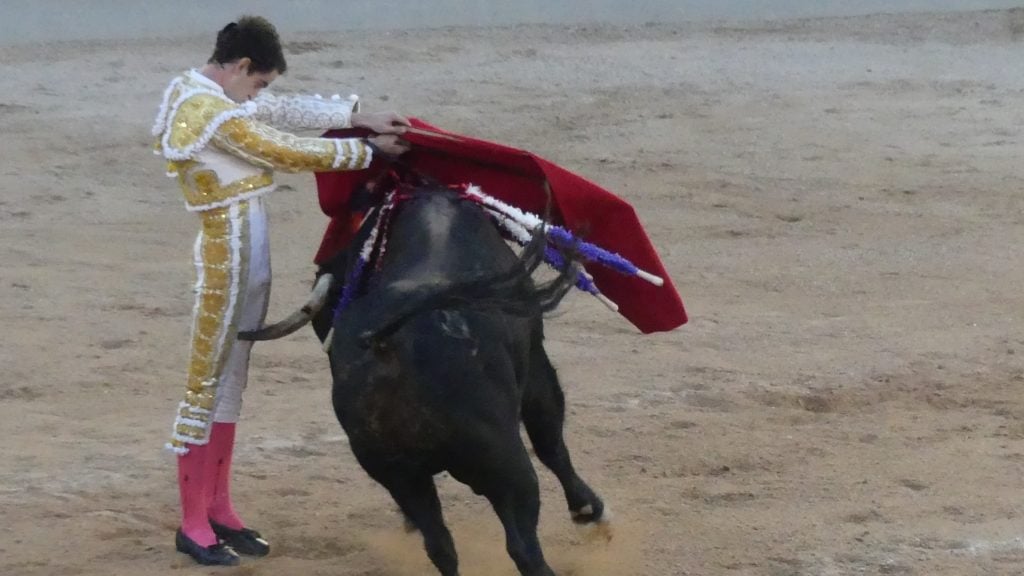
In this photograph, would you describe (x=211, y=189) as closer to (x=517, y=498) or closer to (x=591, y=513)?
(x=517, y=498)

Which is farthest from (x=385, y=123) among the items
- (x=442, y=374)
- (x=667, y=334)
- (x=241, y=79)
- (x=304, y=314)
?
(x=667, y=334)

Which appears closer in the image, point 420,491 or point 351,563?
point 420,491

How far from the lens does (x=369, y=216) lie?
3482mm

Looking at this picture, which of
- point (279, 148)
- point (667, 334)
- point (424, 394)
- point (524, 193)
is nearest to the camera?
point (424, 394)

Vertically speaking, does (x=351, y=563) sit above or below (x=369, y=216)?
below

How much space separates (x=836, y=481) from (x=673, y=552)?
716mm

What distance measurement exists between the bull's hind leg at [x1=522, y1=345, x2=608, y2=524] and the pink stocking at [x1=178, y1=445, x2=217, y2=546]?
2.72 feet

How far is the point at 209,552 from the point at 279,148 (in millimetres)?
1068

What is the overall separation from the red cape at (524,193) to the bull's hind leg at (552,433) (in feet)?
1.06

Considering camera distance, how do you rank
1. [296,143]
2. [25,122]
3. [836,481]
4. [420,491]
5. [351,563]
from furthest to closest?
[25,122], [836,481], [351,563], [296,143], [420,491]

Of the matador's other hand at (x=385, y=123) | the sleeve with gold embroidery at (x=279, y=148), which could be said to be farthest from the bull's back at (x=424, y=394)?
the matador's other hand at (x=385, y=123)

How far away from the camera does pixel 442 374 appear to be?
9.55 feet

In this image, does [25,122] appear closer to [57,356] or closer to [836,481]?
[57,356]

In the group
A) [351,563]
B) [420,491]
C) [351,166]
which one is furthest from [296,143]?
[351,563]
